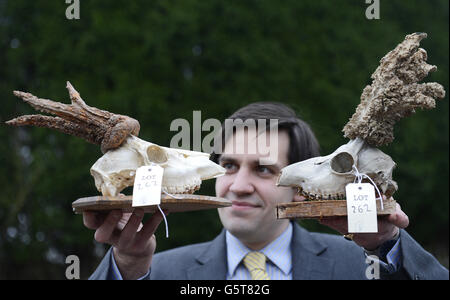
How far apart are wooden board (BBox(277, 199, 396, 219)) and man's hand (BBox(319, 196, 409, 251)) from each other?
0.06 metres

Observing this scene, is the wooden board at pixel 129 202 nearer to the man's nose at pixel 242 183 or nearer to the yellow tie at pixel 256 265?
the man's nose at pixel 242 183

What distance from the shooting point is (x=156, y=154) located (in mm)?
3465

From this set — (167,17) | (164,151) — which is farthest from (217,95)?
(164,151)

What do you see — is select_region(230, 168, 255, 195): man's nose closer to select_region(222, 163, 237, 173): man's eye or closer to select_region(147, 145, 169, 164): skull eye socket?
select_region(222, 163, 237, 173): man's eye

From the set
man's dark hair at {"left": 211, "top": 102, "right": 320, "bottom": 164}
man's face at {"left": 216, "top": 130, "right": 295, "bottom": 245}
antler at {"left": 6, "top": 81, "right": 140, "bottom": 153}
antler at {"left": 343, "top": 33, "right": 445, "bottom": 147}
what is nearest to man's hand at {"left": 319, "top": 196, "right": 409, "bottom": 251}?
antler at {"left": 343, "top": 33, "right": 445, "bottom": 147}

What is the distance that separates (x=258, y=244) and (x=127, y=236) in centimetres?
119

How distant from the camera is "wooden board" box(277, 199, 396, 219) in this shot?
3.15 m

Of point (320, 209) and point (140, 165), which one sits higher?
point (140, 165)

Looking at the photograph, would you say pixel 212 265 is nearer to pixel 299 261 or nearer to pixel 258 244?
pixel 258 244

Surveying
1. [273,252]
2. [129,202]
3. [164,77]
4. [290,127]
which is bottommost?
[273,252]

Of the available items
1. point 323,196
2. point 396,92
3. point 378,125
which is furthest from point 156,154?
point 396,92

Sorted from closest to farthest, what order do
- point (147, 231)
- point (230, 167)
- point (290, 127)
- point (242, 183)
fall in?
point (147, 231) < point (242, 183) < point (230, 167) < point (290, 127)

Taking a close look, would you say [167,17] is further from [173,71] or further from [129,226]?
[129,226]

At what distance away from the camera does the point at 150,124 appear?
25.5 feet
